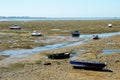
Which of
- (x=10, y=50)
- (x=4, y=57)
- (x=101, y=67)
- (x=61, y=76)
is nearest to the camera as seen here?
(x=61, y=76)

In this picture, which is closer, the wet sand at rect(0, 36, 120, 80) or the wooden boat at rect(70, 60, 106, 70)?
the wet sand at rect(0, 36, 120, 80)

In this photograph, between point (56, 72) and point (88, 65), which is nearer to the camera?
point (56, 72)

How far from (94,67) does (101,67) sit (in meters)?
0.81

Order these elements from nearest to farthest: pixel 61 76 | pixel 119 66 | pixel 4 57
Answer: pixel 61 76 < pixel 119 66 < pixel 4 57

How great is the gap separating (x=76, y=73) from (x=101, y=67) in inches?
124

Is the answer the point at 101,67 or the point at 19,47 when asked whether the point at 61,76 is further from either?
the point at 19,47

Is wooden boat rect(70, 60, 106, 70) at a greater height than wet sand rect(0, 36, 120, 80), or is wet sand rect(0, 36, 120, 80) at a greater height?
wooden boat rect(70, 60, 106, 70)

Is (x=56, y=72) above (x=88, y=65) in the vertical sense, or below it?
below

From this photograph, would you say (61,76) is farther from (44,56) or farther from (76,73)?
(44,56)

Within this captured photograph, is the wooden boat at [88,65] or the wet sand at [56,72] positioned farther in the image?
the wooden boat at [88,65]

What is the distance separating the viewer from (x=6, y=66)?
3450 cm

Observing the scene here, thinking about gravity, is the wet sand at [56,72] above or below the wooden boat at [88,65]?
below

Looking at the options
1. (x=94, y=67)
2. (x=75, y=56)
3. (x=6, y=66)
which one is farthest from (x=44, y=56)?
(x=94, y=67)

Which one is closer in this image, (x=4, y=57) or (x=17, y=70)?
(x=17, y=70)
